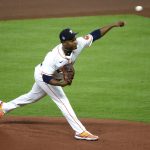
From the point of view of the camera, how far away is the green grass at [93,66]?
33.8 feet

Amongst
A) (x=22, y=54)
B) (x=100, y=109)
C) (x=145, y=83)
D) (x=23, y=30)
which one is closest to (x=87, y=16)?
(x=23, y=30)

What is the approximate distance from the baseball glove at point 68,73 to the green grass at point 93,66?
1.84 m

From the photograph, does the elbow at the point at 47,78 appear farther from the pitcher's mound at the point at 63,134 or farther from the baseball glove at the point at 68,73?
the pitcher's mound at the point at 63,134

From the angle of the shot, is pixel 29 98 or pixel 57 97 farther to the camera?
pixel 29 98

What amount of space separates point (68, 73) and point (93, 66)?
194 inches

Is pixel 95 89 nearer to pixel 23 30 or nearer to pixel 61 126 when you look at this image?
pixel 61 126

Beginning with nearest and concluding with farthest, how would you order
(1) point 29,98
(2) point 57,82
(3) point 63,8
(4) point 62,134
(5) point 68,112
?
(2) point 57,82
(5) point 68,112
(4) point 62,134
(1) point 29,98
(3) point 63,8

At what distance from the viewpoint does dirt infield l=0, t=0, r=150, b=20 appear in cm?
1892

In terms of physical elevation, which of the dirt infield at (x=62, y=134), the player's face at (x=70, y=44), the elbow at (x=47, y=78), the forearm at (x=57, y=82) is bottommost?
the dirt infield at (x=62, y=134)

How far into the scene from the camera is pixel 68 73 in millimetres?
8156

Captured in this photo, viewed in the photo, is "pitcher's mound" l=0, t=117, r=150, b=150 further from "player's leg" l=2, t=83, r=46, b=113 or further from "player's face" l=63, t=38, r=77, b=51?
"player's face" l=63, t=38, r=77, b=51

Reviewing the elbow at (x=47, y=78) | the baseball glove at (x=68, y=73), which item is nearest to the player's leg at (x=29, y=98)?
the elbow at (x=47, y=78)

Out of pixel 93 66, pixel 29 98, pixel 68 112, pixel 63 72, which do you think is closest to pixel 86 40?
pixel 63 72

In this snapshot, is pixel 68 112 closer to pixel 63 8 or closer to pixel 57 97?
pixel 57 97
